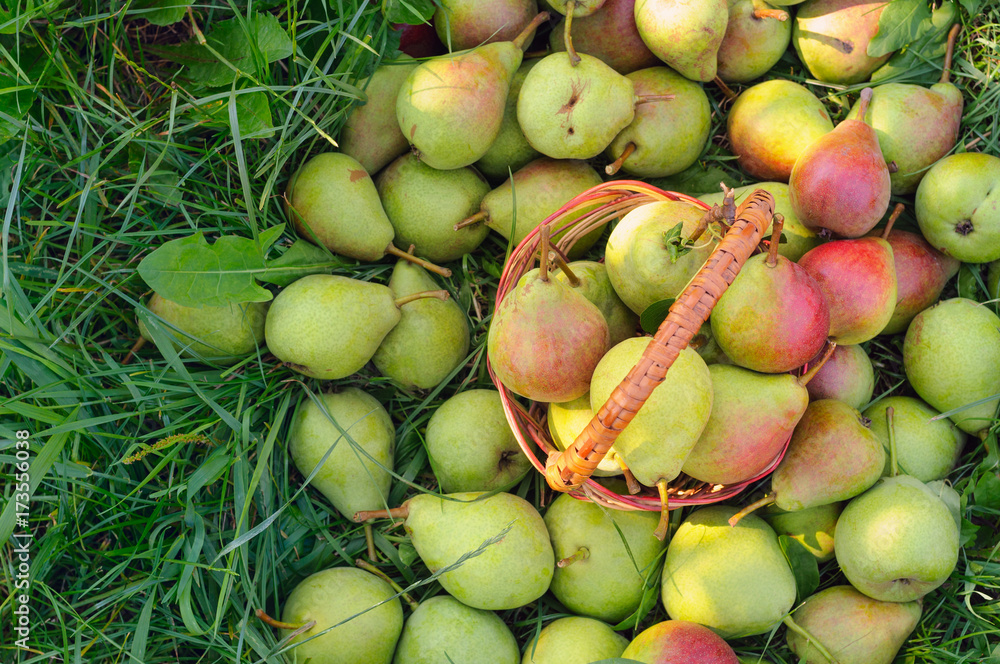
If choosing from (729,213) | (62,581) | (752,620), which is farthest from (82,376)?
(752,620)

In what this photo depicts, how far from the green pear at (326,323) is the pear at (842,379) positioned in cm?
140

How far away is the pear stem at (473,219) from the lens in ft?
7.32

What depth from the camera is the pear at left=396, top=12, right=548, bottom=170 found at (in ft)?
6.70

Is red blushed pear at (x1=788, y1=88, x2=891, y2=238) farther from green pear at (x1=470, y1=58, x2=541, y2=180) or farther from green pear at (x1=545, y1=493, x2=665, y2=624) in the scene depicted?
green pear at (x1=545, y1=493, x2=665, y2=624)

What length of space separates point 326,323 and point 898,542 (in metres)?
1.75

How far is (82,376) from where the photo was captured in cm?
192

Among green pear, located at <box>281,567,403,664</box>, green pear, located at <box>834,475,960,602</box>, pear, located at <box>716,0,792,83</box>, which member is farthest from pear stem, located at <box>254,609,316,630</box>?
pear, located at <box>716,0,792,83</box>

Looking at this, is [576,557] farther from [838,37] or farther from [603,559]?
[838,37]

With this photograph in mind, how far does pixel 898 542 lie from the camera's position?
73.2 inches

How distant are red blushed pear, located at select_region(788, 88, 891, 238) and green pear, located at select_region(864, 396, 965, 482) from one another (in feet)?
2.01

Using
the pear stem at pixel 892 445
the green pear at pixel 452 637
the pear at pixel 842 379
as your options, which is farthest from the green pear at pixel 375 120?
the pear stem at pixel 892 445

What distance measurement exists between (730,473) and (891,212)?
117cm

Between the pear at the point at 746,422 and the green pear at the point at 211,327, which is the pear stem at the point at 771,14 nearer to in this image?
the pear at the point at 746,422
